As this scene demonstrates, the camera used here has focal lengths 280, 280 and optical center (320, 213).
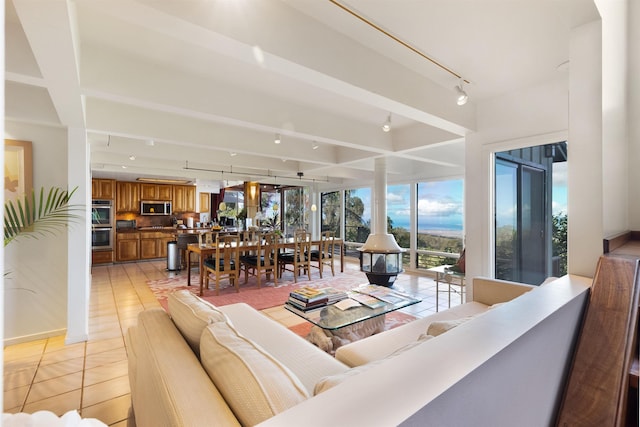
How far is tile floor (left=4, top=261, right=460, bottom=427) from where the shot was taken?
78.3 inches

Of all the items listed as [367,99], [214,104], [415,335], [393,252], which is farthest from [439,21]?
[393,252]

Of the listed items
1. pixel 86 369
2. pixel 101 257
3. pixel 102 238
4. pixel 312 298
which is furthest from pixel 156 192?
pixel 312 298

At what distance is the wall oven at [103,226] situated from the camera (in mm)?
6812

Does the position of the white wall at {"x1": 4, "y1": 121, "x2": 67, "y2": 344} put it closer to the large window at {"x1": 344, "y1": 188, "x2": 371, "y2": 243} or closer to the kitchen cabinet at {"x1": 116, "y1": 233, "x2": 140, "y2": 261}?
the kitchen cabinet at {"x1": 116, "y1": 233, "x2": 140, "y2": 261}

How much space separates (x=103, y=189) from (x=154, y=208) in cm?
127

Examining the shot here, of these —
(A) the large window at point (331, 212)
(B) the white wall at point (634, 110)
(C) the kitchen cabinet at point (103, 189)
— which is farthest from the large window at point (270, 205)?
(B) the white wall at point (634, 110)

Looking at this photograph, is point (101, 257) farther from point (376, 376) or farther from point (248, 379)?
point (376, 376)

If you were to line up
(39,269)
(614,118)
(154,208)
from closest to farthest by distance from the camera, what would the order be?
(614,118)
(39,269)
(154,208)

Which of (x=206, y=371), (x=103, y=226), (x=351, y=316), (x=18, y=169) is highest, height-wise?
(x=18, y=169)

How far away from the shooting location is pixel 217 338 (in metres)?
1.17

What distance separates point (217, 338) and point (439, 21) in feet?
7.52

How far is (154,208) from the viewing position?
26.2 ft

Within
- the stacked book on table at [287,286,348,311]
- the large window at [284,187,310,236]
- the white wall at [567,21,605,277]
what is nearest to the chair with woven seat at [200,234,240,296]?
the stacked book on table at [287,286,348,311]

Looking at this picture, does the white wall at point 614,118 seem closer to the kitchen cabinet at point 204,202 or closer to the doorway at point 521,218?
the doorway at point 521,218
